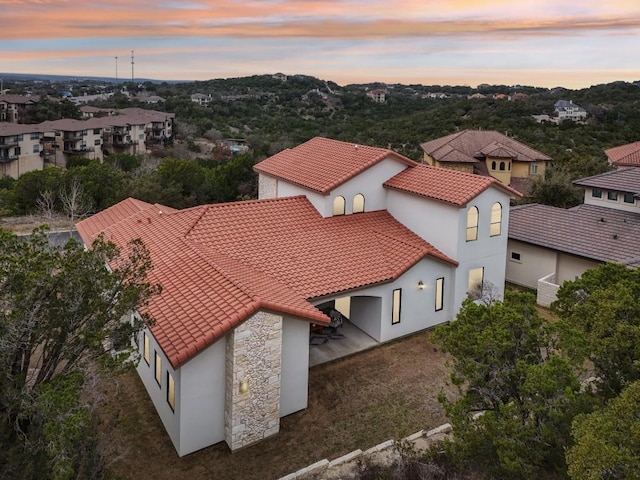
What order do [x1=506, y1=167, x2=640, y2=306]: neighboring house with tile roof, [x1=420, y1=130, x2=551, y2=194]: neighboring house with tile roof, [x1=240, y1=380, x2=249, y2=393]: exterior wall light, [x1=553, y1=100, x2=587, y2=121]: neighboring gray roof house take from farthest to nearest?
[x1=553, y1=100, x2=587, y2=121]: neighboring gray roof house, [x1=420, y1=130, x2=551, y2=194]: neighboring house with tile roof, [x1=506, y1=167, x2=640, y2=306]: neighboring house with tile roof, [x1=240, y1=380, x2=249, y2=393]: exterior wall light

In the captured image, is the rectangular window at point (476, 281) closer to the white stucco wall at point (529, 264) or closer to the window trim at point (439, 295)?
the window trim at point (439, 295)

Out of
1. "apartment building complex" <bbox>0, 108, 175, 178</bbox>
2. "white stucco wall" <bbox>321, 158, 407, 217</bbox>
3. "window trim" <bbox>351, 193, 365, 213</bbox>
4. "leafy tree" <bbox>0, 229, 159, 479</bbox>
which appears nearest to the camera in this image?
"leafy tree" <bbox>0, 229, 159, 479</bbox>

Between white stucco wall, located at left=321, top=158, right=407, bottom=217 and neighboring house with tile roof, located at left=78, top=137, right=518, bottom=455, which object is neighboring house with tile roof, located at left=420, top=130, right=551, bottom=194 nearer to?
neighboring house with tile roof, located at left=78, top=137, right=518, bottom=455

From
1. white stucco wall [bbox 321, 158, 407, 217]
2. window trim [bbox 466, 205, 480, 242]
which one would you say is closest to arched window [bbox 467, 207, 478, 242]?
window trim [bbox 466, 205, 480, 242]

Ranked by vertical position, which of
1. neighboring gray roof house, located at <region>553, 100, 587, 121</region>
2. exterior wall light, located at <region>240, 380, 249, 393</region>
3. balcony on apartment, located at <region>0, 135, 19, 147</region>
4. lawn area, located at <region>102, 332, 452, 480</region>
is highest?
neighboring gray roof house, located at <region>553, 100, 587, 121</region>

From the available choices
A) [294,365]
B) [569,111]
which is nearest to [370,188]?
[294,365]

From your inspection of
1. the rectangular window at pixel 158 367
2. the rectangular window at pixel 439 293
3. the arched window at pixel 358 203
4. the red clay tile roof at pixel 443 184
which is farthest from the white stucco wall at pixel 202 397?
the red clay tile roof at pixel 443 184

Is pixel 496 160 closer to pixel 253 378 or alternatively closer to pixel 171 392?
pixel 253 378
